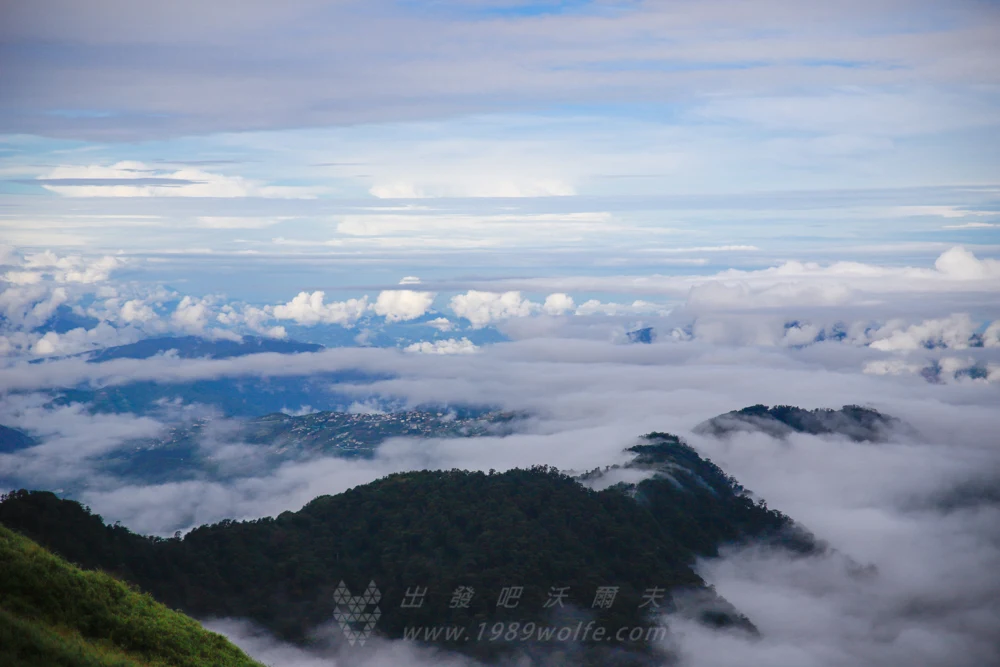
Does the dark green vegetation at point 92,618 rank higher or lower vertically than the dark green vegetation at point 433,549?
higher

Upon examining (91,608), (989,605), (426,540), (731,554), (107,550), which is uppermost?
(91,608)

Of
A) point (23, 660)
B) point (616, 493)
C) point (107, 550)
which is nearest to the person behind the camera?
point (23, 660)

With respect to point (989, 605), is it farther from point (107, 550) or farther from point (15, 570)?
point (15, 570)

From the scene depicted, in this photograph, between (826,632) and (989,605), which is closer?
(826,632)

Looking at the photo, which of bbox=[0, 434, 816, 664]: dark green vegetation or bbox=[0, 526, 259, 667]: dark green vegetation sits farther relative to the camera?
bbox=[0, 434, 816, 664]: dark green vegetation

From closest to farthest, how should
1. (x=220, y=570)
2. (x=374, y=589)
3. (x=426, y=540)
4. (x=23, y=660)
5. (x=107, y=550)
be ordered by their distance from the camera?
(x=23, y=660) < (x=107, y=550) < (x=220, y=570) < (x=374, y=589) < (x=426, y=540)

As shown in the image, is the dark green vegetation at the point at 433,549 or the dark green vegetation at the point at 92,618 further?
the dark green vegetation at the point at 433,549

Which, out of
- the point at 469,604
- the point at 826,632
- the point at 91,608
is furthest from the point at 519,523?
the point at 91,608
